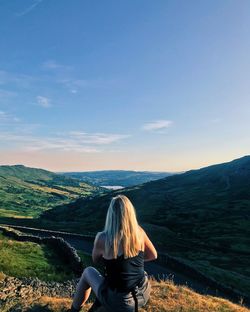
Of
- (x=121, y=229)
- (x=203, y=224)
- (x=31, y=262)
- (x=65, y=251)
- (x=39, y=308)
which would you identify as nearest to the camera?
(x=121, y=229)

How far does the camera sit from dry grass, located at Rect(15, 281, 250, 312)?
13.8 metres

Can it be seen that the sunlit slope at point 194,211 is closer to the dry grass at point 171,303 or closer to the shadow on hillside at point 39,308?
the dry grass at point 171,303

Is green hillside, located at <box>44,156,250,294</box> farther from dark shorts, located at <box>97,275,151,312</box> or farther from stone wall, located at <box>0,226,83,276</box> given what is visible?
dark shorts, located at <box>97,275,151,312</box>

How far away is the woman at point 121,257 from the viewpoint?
9156mm

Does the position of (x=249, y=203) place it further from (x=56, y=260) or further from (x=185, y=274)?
(x=56, y=260)

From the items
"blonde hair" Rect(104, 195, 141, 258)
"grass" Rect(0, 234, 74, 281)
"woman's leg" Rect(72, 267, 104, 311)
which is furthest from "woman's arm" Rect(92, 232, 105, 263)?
"grass" Rect(0, 234, 74, 281)

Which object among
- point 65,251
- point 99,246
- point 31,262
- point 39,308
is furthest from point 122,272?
point 65,251

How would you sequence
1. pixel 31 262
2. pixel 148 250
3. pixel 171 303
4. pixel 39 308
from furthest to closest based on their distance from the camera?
pixel 31 262
pixel 171 303
pixel 39 308
pixel 148 250

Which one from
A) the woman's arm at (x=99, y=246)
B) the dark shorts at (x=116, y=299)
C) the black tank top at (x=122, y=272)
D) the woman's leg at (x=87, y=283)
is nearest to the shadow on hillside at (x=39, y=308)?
the woman's leg at (x=87, y=283)

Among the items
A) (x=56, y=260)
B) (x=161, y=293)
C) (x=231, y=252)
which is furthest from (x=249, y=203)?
(x=161, y=293)

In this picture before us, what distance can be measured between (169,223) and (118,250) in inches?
5100

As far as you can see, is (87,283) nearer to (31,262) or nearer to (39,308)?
(39,308)

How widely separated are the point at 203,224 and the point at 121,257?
4908 inches

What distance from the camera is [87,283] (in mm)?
10773
